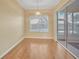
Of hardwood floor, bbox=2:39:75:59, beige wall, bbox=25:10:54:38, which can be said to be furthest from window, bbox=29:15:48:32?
hardwood floor, bbox=2:39:75:59

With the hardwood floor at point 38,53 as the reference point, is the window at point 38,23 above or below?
above

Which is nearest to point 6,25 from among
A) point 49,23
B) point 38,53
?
point 38,53

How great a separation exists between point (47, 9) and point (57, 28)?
2384mm

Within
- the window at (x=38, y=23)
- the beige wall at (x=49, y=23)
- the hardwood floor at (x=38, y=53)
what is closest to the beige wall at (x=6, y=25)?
the hardwood floor at (x=38, y=53)

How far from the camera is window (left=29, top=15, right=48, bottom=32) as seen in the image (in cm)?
976

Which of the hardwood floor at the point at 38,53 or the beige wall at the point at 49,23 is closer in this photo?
the hardwood floor at the point at 38,53

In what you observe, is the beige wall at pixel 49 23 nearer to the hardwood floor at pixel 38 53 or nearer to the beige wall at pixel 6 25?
the hardwood floor at pixel 38 53

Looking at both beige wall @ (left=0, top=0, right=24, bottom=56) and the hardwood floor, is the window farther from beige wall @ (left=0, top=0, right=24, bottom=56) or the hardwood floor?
beige wall @ (left=0, top=0, right=24, bottom=56)

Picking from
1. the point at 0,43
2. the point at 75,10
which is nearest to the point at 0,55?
the point at 0,43

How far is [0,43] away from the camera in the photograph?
13.1ft

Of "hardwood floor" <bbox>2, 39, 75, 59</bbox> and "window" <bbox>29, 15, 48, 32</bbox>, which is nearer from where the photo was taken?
"hardwood floor" <bbox>2, 39, 75, 59</bbox>

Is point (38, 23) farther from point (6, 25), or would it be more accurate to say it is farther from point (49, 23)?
point (6, 25)

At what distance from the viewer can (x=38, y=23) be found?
9930 mm

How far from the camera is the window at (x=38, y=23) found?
9.76m
